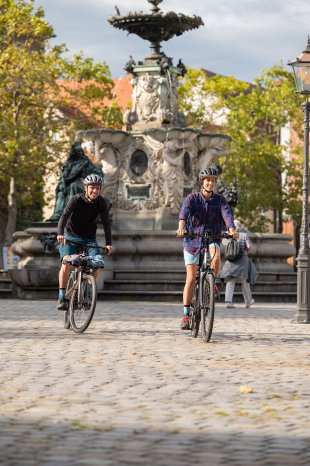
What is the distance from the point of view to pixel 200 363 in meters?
11.5

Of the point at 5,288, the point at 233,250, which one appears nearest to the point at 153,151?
the point at 5,288

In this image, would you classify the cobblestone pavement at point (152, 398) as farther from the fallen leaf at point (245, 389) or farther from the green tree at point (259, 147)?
the green tree at point (259, 147)

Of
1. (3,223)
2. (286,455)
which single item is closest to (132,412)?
(286,455)

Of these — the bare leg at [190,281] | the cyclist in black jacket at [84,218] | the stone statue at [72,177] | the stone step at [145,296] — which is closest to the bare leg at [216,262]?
the bare leg at [190,281]

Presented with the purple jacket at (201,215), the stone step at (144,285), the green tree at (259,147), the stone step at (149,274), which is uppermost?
the green tree at (259,147)

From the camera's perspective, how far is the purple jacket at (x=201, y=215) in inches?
571

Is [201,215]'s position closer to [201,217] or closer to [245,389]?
[201,217]

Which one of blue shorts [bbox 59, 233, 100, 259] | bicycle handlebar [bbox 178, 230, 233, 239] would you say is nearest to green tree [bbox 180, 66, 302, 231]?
blue shorts [bbox 59, 233, 100, 259]

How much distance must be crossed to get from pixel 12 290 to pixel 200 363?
17269mm

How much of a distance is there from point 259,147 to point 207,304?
55.5 meters

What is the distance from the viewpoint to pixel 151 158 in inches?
1256

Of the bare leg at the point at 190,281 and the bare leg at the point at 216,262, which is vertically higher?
the bare leg at the point at 216,262

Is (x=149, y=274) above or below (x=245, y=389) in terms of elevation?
above

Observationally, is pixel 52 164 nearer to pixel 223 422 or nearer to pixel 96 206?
pixel 96 206
